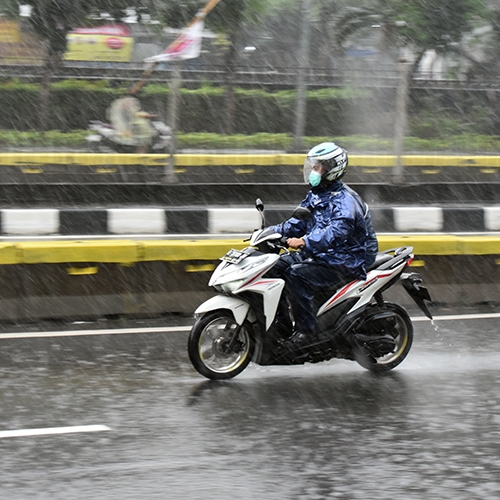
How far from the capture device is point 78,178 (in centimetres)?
1688

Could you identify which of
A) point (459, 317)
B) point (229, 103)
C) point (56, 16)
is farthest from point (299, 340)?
point (56, 16)

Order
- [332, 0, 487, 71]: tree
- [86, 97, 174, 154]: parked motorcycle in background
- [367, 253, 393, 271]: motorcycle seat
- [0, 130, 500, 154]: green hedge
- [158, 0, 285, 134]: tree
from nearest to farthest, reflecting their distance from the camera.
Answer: [367, 253, 393, 271]: motorcycle seat < [0, 130, 500, 154]: green hedge < [86, 97, 174, 154]: parked motorcycle in background < [158, 0, 285, 134]: tree < [332, 0, 487, 71]: tree

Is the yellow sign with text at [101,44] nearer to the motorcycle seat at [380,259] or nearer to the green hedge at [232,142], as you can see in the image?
the green hedge at [232,142]

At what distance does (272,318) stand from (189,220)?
7.51 m

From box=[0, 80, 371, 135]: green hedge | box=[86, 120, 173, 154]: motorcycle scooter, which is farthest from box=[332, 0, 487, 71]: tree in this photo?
box=[86, 120, 173, 154]: motorcycle scooter

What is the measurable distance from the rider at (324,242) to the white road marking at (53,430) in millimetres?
1735

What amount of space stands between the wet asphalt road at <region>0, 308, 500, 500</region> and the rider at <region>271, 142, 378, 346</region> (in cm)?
57

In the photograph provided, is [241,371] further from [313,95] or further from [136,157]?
[313,95]

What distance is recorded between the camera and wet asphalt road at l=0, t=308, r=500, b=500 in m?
4.78

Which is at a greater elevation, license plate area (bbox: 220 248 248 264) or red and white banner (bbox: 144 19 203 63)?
license plate area (bbox: 220 248 248 264)

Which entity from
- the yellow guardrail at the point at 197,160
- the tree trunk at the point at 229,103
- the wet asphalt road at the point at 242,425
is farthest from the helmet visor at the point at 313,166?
the tree trunk at the point at 229,103

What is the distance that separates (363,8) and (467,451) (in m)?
24.6

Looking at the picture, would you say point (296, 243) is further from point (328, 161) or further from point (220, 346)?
point (220, 346)

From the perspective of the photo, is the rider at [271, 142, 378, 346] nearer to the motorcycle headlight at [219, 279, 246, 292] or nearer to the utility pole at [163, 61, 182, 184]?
the motorcycle headlight at [219, 279, 246, 292]
